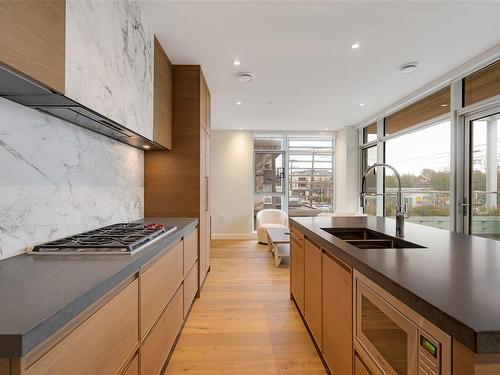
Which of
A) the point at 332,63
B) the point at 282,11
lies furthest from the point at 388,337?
the point at 332,63

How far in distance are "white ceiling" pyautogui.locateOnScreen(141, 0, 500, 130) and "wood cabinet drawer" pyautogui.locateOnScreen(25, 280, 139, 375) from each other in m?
2.07

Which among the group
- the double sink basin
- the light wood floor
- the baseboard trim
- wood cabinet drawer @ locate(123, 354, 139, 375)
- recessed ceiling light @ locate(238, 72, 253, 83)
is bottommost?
the light wood floor

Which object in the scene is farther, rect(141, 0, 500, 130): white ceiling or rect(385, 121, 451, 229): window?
rect(385, 121, 451, 229): window

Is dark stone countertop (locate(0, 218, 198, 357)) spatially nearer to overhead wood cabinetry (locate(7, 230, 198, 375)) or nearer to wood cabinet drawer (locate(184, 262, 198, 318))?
overhead wood cabinetry (locate(7, 230, 198, 375))

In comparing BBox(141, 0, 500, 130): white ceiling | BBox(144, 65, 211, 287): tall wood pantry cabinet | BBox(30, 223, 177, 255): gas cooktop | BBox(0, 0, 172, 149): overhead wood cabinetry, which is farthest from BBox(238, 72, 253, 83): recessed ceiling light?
BBox(30, 223, 177, 255): gas cooktop

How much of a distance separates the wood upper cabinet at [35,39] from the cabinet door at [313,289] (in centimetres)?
164

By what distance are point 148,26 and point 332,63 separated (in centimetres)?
197

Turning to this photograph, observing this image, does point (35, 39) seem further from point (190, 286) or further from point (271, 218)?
point (271, 218)

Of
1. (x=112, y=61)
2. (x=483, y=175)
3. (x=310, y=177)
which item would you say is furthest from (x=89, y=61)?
(x=310, y=177)

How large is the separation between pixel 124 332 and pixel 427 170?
4.35 metres

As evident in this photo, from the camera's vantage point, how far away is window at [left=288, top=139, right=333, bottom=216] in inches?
259

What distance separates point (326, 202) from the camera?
6.71m

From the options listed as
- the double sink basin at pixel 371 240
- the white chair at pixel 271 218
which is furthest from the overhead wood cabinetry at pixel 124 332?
the white chair at pixel 271 218

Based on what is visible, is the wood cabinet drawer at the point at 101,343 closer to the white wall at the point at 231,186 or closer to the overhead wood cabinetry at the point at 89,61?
the overhead wood cabinetry at the point at 89,61
